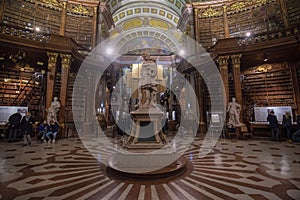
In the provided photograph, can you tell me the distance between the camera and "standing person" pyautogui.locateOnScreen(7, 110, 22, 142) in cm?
518

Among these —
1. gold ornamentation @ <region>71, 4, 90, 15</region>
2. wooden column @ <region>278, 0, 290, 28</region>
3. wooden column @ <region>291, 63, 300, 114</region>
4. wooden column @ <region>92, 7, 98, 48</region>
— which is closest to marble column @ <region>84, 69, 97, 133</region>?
wooden column @ <region>92, 7, 98, 48</region>

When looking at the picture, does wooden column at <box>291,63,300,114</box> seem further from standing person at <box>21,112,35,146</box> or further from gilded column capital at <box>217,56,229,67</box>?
standing person at <box>21,112,35,146</box>

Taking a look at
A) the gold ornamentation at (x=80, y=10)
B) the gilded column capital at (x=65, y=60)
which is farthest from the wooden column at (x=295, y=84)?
the gold ornamentation at (x=80, y=10)

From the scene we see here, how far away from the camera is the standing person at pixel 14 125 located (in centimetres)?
518

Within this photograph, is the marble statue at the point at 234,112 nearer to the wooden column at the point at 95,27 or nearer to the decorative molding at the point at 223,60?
the decorative molding at the point at 223,60

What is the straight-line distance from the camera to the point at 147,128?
2721 mm

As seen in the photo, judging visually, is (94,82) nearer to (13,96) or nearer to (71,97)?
(71,97)

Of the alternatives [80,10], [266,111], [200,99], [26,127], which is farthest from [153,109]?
[80,10]

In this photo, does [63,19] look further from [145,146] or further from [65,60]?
[145,146]

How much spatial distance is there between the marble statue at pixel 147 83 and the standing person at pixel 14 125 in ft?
16.6

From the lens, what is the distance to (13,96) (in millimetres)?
7258

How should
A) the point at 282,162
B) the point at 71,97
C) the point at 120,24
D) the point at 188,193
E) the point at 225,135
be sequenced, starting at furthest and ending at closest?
1. the point at 120,24
2. the point at 71,97
3. the point at 225,135
4. the point at 282,162
5. the point at 188,193

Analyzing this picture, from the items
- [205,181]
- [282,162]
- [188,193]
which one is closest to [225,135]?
[282,162]

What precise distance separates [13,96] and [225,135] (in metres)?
9.92
